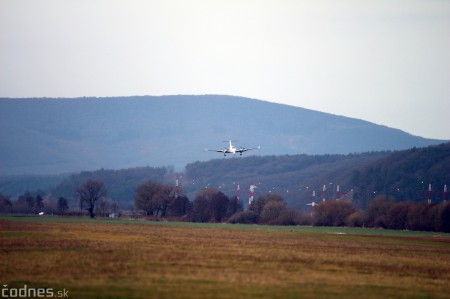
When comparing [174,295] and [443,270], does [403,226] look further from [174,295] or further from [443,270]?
[174,295]

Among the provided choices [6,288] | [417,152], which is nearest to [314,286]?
[6,288]

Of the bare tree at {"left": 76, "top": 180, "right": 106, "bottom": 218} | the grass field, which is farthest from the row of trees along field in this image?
the grass field

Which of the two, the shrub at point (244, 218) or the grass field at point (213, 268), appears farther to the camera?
the shrub at point (244, 218)

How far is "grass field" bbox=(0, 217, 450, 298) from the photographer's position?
128 feet

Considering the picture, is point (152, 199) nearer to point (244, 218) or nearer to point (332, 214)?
point (244, 218)

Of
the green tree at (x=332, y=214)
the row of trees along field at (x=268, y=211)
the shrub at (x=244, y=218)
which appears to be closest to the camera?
the row of trees along field at (x=268, y=211)

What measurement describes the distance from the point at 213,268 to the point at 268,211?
84506 millimetres

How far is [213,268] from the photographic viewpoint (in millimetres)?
46031

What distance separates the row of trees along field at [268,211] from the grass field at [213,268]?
42.4 metres

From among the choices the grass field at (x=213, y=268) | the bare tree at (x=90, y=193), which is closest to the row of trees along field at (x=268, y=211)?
the bare tree at (x=90, y=193)

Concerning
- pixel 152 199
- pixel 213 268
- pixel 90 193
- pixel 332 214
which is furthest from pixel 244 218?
pixel 213 268

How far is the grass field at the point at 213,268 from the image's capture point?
1539 inches

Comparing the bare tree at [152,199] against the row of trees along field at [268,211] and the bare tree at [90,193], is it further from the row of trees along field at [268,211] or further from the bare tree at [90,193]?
the bare tree at [90,193]

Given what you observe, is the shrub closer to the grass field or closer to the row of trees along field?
the row of trees along field
